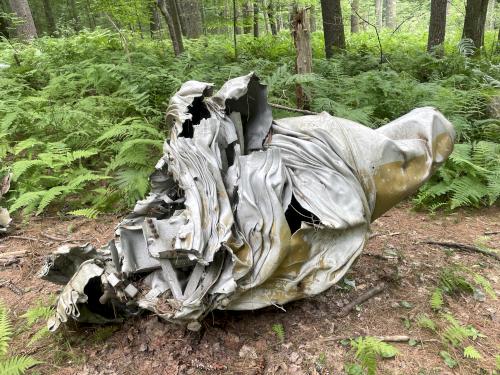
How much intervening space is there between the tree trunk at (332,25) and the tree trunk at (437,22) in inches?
83.8

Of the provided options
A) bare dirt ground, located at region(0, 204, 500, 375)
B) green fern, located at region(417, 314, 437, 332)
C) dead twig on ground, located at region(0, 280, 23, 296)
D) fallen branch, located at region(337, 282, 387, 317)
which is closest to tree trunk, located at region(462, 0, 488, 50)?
bare dirt ground, located at region(0, 204, 500, 375)

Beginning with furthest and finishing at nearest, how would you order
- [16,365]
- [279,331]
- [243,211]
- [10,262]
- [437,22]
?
[437,22]
[10,262]
[279,331]
[243,211]
[16,365]

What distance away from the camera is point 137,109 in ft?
20.9

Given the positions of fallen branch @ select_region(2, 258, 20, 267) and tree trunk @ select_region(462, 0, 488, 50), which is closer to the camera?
fallen branch @ select_region(2, 258, 20, 267)

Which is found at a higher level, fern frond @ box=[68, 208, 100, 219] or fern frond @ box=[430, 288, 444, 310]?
fern frond @ box=[68, 208, 100, 219]

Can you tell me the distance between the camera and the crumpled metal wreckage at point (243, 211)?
269 cm

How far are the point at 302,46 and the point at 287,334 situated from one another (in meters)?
4.63

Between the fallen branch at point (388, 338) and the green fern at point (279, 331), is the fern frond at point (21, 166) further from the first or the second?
the fallen branch at point (388, 338)

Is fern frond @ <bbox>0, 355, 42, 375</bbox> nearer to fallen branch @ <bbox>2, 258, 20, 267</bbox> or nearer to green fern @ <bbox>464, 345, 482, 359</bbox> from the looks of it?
fallen branch @ <bbox>2, 258, 20, 267</bbox>

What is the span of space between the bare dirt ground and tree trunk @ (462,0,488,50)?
300 inches

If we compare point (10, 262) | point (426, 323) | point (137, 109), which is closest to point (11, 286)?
point (10, 262)

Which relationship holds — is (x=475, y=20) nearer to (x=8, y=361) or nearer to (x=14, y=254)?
(x=14, y=254)

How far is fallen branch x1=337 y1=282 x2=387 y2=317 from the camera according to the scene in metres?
3.29

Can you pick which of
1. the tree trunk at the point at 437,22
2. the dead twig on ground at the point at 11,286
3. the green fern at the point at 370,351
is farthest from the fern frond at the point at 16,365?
the tree trunk at the point at 437,22
